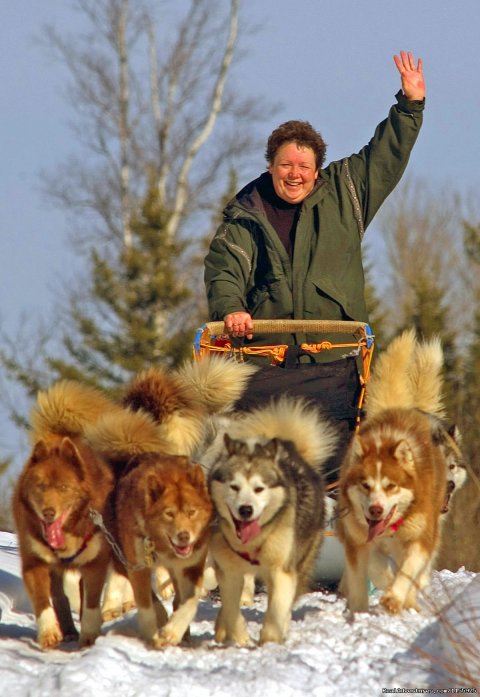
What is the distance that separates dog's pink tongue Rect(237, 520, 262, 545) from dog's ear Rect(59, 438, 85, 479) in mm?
682

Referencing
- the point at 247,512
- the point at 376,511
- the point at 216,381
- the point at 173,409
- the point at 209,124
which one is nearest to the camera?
the point at 247,512

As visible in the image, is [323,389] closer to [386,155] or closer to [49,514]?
[386,155]

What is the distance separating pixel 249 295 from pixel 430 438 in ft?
4.62

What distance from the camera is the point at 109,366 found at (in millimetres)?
23922

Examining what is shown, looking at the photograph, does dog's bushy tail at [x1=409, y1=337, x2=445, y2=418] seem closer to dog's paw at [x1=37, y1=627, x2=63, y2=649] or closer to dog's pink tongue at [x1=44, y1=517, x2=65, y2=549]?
dog's pink tongue at [x1=44, y1=517, x2=65, y2=549]

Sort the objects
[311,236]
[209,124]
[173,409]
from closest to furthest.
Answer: [173,409]
[311,236]
[209,124]

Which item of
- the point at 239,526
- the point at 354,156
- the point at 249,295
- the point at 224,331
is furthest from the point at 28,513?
the point at 354,156

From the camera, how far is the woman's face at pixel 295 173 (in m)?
7.13

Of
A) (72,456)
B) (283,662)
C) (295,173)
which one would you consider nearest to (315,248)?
(295,173)

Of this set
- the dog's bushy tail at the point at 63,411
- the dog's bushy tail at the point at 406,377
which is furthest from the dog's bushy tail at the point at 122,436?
the dog's bushy tail at the point at 406,377

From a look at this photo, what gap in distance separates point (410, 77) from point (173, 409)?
2281mm

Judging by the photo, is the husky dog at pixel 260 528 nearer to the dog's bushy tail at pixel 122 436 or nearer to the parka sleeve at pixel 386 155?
the dog's bushy tail at pixel 122 436

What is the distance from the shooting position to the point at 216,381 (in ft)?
21.1

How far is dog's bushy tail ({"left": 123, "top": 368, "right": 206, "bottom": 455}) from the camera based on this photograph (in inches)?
243
